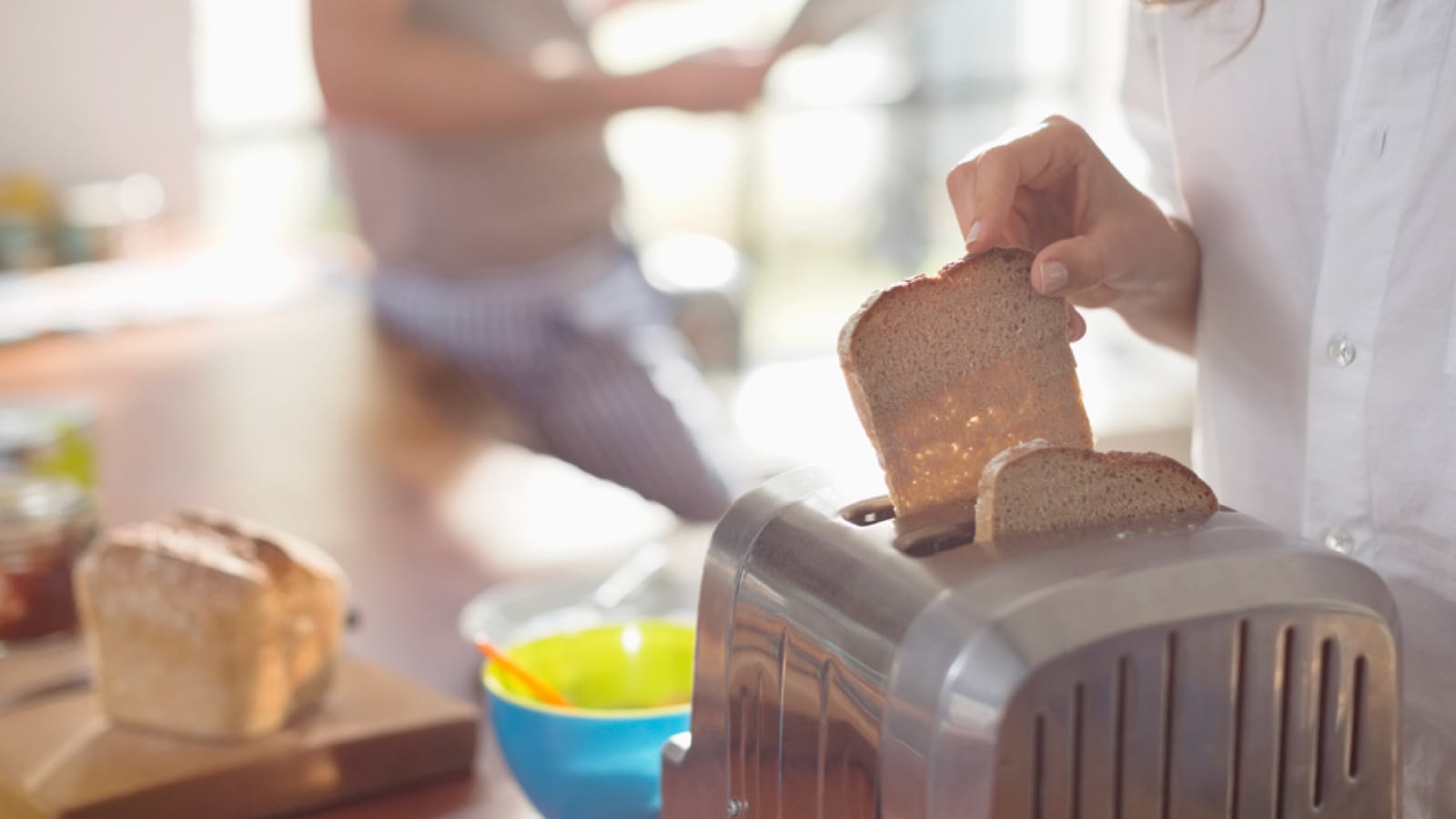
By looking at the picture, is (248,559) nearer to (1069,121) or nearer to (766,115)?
(1069,121)

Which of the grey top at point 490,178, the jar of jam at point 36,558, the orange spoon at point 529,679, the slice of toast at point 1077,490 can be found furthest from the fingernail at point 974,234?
the grey top at point 490,178

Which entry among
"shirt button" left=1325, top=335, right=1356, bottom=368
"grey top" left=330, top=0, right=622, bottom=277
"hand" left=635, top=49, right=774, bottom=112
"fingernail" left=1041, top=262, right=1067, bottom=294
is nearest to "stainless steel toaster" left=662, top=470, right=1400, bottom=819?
"fingernail" left=1041, top=262, right=1067, bottom=294

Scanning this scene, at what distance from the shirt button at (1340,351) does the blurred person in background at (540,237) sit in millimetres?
1423

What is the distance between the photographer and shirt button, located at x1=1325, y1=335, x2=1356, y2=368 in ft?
2.79

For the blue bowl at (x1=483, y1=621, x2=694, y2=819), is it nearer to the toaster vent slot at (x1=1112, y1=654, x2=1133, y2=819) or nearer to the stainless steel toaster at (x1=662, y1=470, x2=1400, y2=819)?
the stainless steel toaster at (x1=662, y1=470, x2=1400, y2=819)

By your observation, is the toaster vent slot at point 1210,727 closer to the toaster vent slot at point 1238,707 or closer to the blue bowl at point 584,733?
the toaster vent slot at point 1238,707

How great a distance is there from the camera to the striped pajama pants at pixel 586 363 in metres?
2.37

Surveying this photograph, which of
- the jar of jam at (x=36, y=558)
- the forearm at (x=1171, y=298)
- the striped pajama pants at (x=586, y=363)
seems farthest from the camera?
the striped pajama pants at (x=586, y=363)

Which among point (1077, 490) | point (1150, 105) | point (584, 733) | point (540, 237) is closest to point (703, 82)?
point (540, 237)

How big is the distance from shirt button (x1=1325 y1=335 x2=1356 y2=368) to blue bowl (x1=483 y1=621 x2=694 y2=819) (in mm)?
417

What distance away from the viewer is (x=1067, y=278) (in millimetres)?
730

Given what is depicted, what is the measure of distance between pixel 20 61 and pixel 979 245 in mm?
3748

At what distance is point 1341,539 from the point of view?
2.89 feet

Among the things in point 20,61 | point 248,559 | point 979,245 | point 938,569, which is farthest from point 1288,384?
point 20,61
